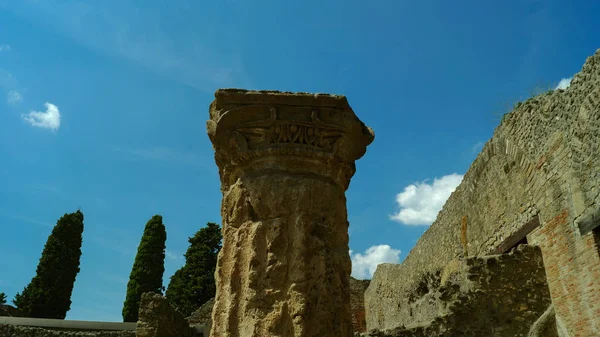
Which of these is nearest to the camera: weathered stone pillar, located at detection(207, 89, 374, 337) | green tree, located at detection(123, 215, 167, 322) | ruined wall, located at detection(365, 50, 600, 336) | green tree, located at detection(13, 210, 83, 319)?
weathered stone pillar, located at detection(207, 89, 374, 337)

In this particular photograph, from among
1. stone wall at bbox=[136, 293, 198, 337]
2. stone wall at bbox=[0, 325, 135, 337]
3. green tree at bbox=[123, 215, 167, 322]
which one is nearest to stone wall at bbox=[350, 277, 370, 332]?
green tree at bbox=[123, 215, 167, 322]

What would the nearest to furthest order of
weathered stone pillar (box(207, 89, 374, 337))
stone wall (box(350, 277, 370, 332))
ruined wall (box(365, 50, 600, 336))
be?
weathered stone pillar (box(207, 89, 374, 337))
ruined wall (box(365, 50, 600, 336))
stone wall (box(350, 277, 370, 332))

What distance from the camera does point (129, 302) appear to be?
2141 cm

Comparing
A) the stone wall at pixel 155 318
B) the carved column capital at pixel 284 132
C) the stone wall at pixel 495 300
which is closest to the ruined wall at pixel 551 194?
the stone wall at pixel 495 300

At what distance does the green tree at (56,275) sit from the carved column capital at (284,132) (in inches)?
797

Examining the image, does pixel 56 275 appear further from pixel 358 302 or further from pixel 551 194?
pixel 551 194

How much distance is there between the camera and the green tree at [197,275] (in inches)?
934

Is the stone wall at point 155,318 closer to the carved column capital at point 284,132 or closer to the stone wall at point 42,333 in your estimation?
the stone wall at point 42,333

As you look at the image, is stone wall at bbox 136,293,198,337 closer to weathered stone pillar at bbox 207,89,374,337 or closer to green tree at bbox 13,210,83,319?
weathered stone pillar at bbox 207,89,374,337

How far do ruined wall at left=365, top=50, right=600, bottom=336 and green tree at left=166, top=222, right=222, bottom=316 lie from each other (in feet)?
44.5

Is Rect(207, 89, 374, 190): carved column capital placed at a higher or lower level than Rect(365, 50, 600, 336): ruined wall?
lower

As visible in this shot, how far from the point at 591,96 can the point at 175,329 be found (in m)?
8.14

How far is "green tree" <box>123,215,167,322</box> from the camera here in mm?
21344

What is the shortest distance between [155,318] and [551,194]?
23.6 ft
